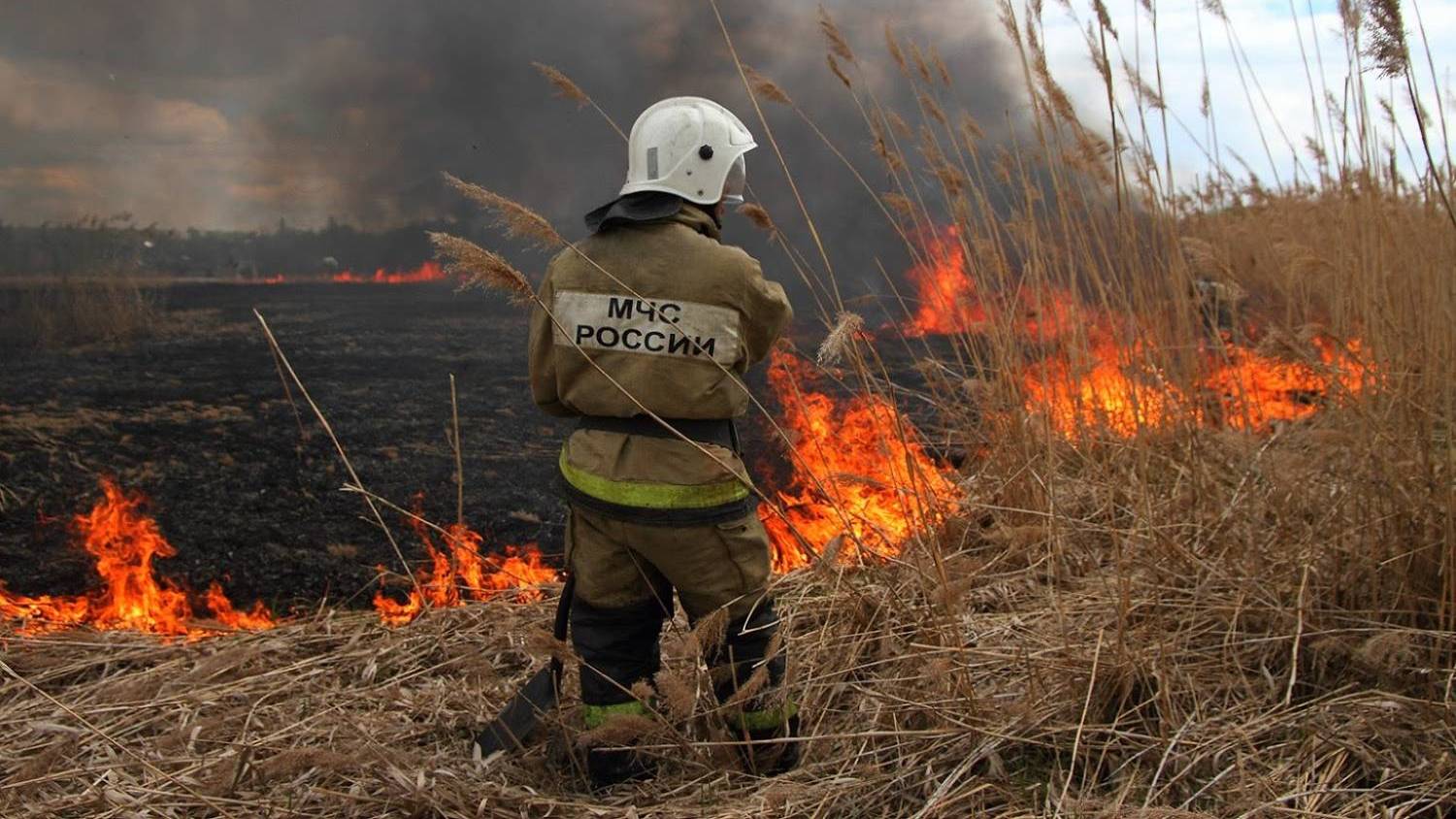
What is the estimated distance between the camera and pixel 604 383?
2.36 metres

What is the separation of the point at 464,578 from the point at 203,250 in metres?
3.53

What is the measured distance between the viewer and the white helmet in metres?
2.43

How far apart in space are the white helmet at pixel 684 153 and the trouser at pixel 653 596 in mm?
746

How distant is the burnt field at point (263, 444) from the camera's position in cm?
412

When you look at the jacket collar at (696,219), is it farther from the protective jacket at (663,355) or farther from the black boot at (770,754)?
the black boot at (770,754)

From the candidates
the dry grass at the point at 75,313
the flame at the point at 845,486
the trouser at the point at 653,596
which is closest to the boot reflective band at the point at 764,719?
the trouser at the point at 653,596

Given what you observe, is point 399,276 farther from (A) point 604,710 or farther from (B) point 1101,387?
(A) point 604,710

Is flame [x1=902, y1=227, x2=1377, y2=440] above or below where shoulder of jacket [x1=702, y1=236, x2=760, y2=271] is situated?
below

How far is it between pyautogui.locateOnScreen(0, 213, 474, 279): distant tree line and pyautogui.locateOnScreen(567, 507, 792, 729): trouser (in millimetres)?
4572

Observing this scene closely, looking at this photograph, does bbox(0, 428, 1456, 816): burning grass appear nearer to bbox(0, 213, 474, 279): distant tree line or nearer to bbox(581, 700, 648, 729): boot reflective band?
bbox(581, 700, 648, 729): boot reflective band

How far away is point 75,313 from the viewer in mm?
5590

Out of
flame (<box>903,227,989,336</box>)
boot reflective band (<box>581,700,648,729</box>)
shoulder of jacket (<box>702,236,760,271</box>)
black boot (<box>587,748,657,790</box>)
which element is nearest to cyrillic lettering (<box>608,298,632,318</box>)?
shoulder of jacket (<box>702,236,760,271</box>)

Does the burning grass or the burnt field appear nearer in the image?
the burning grass

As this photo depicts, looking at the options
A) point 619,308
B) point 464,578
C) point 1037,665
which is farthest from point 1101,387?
point 464,578
